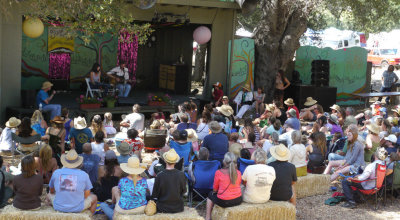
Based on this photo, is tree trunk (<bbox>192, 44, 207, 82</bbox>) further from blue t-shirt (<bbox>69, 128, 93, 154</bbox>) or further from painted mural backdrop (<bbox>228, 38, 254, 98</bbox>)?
blue t-shirt (<bbox>69, 128, 93, 154</bbox>)

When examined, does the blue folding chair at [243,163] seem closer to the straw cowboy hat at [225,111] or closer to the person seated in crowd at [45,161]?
Answer: the person seated in crowd at [45,161]

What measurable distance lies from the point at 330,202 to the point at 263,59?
898 centimetres

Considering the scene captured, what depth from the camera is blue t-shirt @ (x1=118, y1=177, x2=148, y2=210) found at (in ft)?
19.5

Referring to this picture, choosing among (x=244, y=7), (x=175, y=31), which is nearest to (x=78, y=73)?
(x=175, y=31)

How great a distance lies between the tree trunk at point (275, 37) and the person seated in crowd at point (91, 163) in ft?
30.3

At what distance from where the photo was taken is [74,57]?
1697cm

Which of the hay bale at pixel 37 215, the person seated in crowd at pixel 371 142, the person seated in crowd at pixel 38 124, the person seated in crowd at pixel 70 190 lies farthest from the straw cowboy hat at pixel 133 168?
the person seated in crowd at pixel 371 142

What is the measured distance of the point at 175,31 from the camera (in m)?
18.9

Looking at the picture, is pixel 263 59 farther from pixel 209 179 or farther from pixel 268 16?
pixel 209 179

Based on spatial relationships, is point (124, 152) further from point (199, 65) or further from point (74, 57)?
point (199, 65)

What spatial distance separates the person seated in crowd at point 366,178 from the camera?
726 centimetres

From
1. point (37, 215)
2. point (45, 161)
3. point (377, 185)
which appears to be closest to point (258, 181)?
point (377, 185)

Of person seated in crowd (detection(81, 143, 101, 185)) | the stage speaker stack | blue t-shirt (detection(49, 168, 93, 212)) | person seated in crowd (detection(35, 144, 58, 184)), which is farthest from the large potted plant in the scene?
the stage speaker stack

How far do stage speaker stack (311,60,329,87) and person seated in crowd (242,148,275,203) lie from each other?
1040 cm
